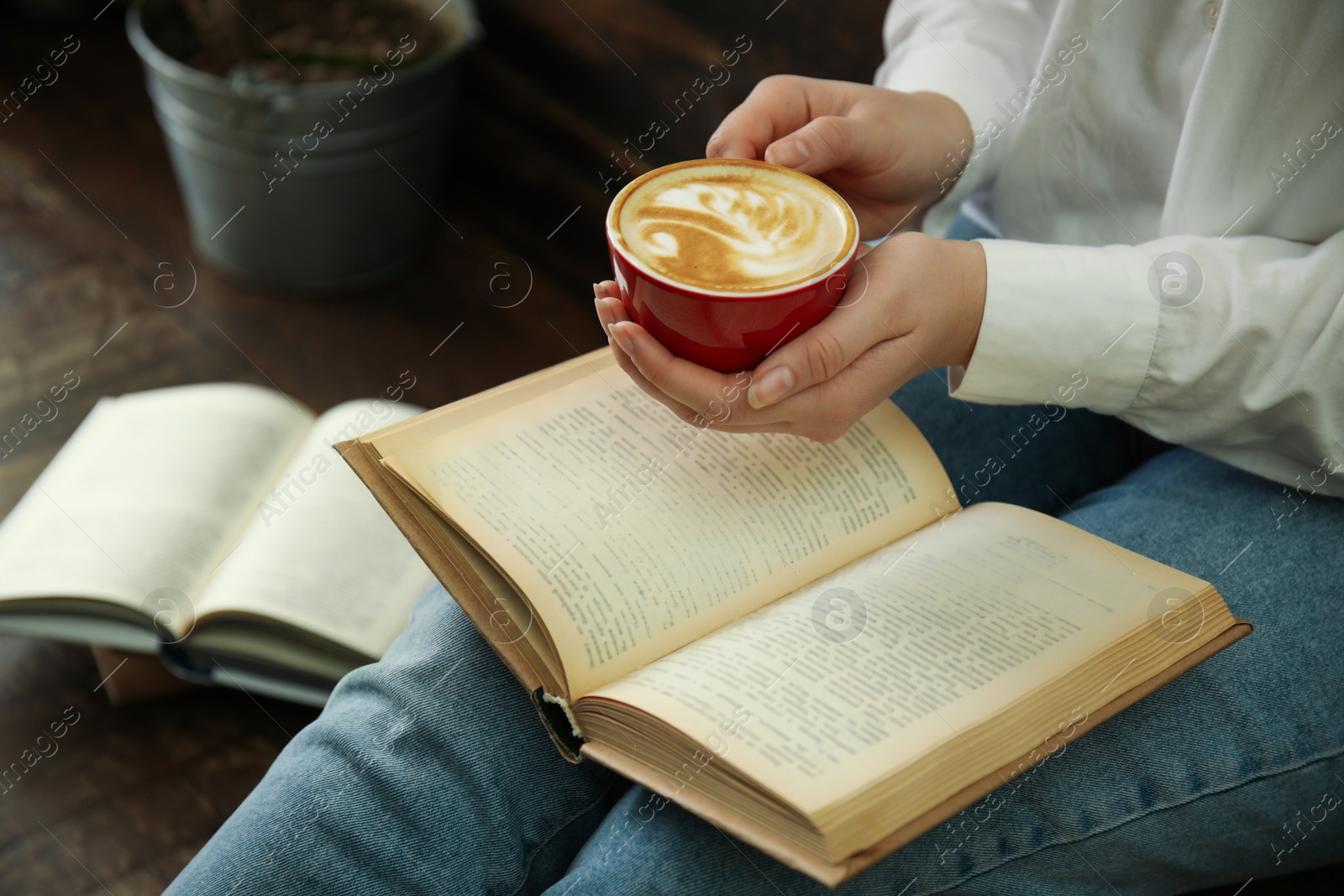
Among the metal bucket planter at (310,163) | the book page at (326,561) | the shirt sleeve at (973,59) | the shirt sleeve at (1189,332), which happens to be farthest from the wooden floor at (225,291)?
the shirt sleeve at (1189,332)

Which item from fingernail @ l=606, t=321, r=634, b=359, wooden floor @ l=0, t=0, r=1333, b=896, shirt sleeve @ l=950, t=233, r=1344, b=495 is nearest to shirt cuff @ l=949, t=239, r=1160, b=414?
shirt sleeve @ l=950, t=233, r=1344, b=495

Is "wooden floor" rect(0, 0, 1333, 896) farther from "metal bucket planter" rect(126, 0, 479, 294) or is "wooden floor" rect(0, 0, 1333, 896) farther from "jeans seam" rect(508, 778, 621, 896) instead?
"jeans seam" rect(508, 778, 621, 896)

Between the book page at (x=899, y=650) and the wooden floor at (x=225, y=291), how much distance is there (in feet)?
Result: 1.58

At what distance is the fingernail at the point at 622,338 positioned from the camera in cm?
64

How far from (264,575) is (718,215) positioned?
22.3 inches

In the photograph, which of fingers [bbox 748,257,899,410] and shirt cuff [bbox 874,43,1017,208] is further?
Answer: shirt cuff [bbox 874,43,1017,208]

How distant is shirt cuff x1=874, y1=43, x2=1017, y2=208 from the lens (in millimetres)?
892

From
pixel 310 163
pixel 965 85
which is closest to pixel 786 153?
pixel 965 85

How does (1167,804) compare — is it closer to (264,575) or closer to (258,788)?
(258,788)

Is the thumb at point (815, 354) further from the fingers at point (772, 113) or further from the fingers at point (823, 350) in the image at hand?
the fingers at point (772, 113)

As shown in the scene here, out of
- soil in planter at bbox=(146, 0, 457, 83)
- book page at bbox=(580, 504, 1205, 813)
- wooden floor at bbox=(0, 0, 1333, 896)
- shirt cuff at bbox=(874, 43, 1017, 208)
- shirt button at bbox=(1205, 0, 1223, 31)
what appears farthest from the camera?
soil in planter at bbox=(146, 0, 457, 83)

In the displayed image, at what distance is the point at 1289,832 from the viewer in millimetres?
674

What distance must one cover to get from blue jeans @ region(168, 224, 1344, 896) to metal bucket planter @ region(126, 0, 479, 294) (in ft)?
2.92

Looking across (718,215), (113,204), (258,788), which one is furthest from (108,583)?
(113,204)
